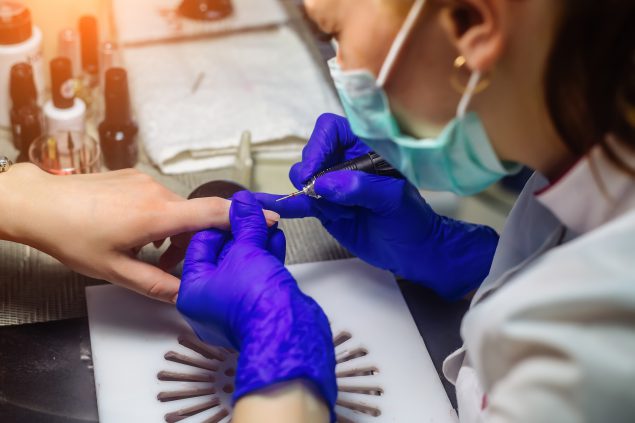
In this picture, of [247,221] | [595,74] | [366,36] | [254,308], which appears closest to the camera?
[595,74]

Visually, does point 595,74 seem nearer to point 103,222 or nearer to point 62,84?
→ point 103,222

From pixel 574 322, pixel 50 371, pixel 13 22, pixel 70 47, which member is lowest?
pixel 50 371

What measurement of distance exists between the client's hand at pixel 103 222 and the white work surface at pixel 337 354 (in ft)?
0.17

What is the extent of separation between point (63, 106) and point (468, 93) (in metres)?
0.76

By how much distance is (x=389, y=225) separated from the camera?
3.32ft

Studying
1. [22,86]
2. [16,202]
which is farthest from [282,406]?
[22,86]

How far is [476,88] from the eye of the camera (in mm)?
646

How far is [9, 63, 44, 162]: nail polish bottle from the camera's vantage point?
116 cm

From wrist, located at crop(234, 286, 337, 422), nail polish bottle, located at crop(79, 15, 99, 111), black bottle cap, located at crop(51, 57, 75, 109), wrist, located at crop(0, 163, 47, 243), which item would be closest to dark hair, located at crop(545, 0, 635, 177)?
wrist, located at crop(234, 286, 337, 422)

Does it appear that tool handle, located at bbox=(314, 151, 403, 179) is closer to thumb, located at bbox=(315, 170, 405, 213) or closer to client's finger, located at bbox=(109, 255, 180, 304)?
thumb, located at bbox=(315, 170, 405, 213)

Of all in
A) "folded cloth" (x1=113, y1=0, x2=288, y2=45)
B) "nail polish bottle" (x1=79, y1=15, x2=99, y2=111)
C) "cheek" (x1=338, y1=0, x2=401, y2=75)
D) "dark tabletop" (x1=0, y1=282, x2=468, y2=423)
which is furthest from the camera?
"folded cloth" (x1=113, y1=0, x2=288, y2=45)

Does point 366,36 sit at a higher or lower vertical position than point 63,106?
higher

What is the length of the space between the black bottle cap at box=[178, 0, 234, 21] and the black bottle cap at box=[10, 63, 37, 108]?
0.41 m

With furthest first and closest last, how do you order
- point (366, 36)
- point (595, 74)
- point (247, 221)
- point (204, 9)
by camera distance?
point (204, 9), point (247, 221), point (366, 36), point (595, 74)
